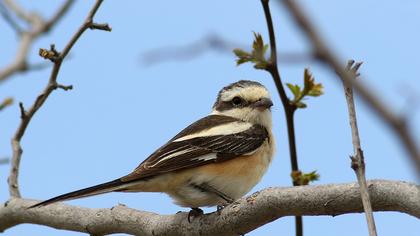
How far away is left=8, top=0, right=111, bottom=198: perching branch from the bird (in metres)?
0.80

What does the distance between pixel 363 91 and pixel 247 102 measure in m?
5.88

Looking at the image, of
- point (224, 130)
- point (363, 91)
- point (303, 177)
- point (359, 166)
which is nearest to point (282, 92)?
point (303, 177)

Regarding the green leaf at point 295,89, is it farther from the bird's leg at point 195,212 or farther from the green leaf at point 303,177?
the bird's leg at point 195,212

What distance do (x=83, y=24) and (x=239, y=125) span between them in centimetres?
250

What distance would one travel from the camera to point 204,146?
585 centimetres

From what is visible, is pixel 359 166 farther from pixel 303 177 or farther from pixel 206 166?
pixel 206 166

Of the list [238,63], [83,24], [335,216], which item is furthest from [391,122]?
[83,24]

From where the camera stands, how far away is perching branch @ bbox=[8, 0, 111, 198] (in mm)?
4520

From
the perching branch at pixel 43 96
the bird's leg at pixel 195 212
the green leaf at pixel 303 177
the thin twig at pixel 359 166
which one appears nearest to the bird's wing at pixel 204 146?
the bird's leg at pixel 195 212

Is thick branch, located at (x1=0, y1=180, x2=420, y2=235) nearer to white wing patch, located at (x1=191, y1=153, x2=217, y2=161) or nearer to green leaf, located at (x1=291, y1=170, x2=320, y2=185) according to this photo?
green leaf, located at (x1=291, y1=170, x2=320, y2=185)

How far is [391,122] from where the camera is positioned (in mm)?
1010

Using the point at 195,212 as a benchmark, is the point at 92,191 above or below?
above

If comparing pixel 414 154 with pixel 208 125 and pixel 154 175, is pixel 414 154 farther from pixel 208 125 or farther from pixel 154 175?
pixel 208 125

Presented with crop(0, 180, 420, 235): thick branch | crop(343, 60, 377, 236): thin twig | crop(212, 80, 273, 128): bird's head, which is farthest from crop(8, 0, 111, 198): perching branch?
crop(343, 60, 377, 236): thin twig
